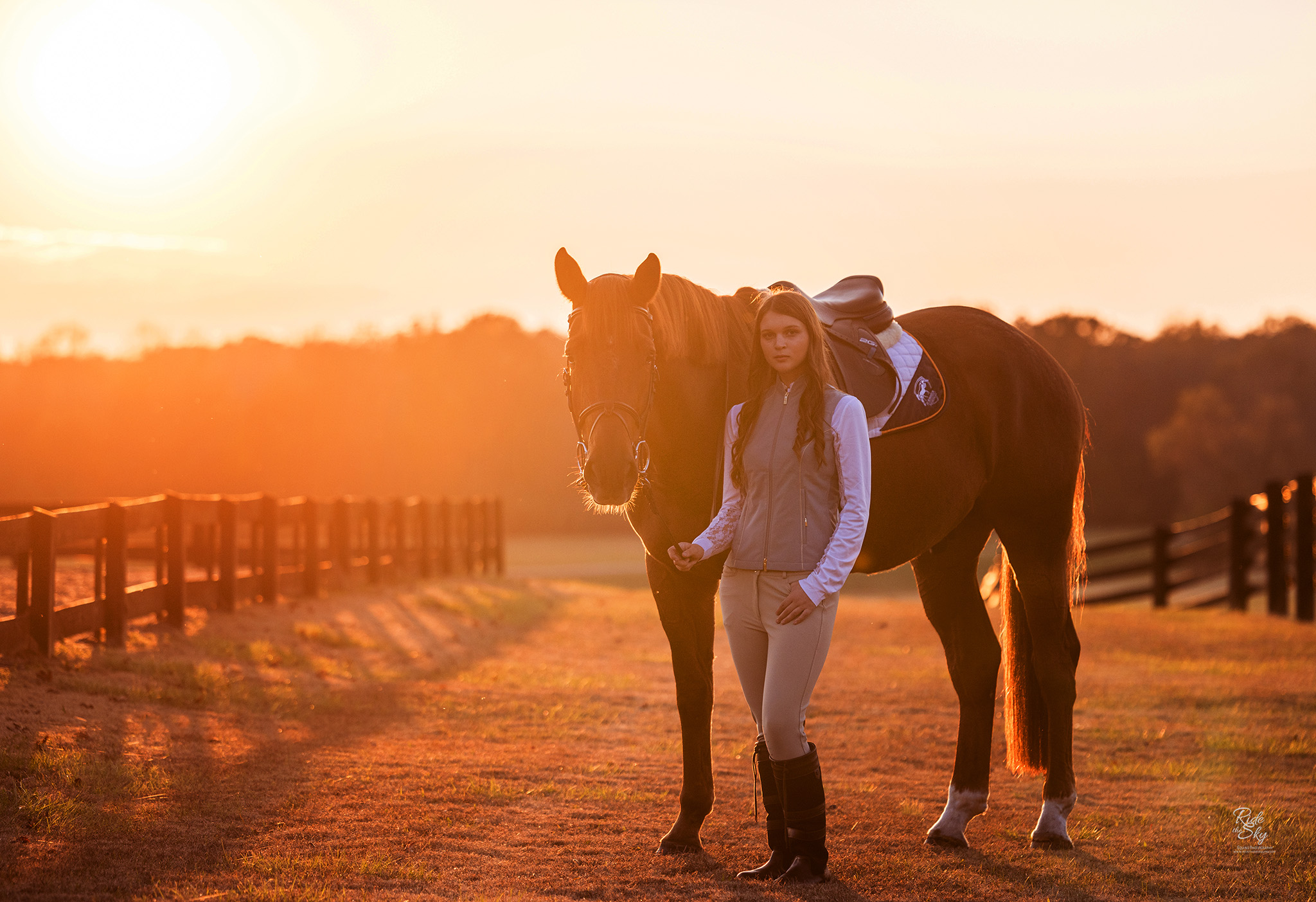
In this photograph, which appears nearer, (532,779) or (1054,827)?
(1054,827)

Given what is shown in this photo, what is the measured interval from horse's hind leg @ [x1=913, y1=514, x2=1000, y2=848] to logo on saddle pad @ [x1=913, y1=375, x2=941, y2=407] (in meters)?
0.74

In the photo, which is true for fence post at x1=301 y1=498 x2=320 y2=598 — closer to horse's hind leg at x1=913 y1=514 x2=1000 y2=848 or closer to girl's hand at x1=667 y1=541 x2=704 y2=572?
horse's hind leg at x1=913 y1=514 x2=1000 y2=848

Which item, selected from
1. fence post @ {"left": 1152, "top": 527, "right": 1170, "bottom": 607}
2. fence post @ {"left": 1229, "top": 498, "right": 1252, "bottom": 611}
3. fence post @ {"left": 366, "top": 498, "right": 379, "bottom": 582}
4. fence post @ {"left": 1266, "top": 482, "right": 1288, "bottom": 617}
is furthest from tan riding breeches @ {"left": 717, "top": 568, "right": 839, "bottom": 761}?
fence post @ {"left": 1152, "top": 527, "right": 1170, "bottom": 607}

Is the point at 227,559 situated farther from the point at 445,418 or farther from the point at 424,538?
the point at 445,418

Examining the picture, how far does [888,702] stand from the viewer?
7590 mm

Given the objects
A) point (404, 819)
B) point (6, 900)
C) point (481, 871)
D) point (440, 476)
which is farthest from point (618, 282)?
point (440, 476)

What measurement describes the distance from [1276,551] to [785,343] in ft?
38.7

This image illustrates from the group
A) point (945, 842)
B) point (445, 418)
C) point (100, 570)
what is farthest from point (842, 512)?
point (445, 418)

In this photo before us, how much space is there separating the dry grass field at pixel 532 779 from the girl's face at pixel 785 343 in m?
1.62

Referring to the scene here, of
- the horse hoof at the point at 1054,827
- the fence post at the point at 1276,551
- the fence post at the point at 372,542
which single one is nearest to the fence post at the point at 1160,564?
the fence post at the point at 1276,551

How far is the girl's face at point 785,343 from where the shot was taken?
128 inches

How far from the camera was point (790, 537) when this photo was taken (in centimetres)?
315

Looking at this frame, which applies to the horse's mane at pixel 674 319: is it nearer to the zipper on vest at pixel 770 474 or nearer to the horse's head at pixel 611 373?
the horse's head at pixel 611 373

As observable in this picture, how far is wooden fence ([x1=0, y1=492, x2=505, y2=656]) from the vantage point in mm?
6230
